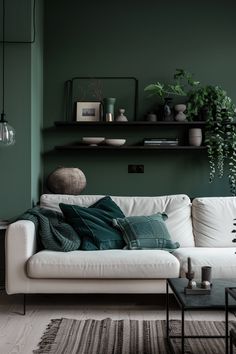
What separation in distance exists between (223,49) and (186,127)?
839 millimetres

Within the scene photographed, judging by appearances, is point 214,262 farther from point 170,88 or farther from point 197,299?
point 170,88

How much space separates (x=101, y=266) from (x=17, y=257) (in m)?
0.58

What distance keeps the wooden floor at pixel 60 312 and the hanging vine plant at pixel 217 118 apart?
1540 mm

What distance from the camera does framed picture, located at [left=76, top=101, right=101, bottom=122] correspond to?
503 cm

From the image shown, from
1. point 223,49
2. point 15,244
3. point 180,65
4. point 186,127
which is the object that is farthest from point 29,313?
point 223,49

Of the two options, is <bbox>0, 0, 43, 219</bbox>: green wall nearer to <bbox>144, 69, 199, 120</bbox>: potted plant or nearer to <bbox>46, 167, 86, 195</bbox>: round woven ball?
<bbox>46, 167, 86, 195</bbox>: round woven ball

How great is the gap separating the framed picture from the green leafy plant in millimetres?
515

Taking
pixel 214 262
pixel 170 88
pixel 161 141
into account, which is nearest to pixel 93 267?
pixel 214 262

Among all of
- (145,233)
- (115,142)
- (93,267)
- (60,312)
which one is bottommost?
(60,312)

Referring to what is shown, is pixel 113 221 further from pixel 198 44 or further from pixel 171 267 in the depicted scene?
pixel 198 44

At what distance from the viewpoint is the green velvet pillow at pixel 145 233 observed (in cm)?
389

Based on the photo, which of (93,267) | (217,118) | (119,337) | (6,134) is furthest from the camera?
(217,118)

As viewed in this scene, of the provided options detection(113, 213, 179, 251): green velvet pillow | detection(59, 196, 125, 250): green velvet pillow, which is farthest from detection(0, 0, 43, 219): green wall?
detection(113, 213, 179, 251): green velvet pillow

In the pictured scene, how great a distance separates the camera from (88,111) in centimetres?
504
